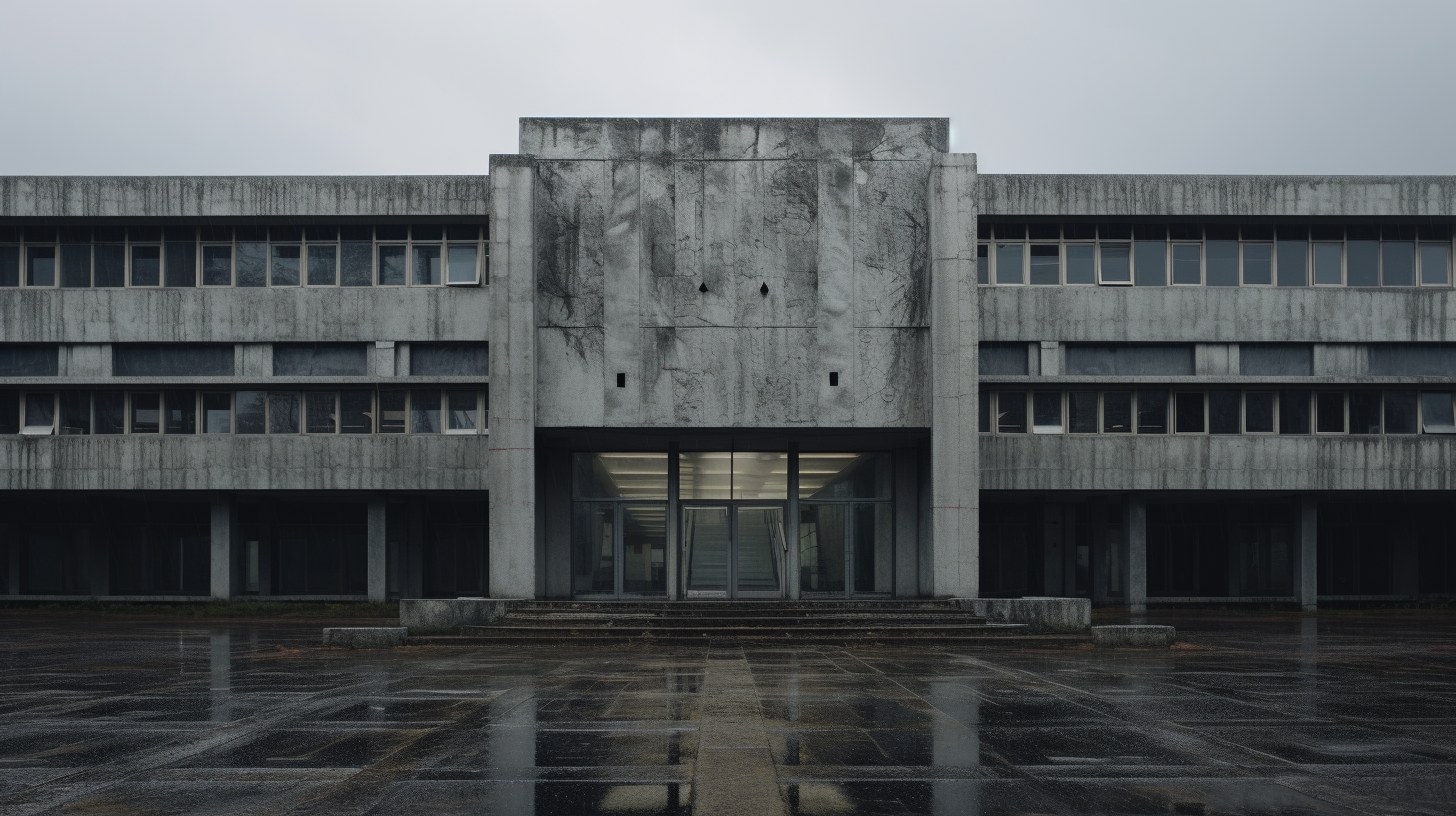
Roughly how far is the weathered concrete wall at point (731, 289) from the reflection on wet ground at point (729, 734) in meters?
9.99

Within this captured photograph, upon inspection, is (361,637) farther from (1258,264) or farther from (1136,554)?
Result: (1258,264)

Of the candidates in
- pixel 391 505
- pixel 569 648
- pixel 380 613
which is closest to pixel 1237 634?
pixel 569 648

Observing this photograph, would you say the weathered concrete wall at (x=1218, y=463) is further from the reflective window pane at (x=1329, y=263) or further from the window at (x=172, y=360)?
the window at (x=172, y=360)

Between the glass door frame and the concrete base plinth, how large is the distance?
10.3 m

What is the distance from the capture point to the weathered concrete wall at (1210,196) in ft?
110

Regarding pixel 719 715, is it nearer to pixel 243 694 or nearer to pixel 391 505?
pixel 243 694

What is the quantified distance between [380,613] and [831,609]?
47.4ft

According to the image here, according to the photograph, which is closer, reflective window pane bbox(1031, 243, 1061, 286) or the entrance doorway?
the entrance doorway

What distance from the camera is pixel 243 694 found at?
46.5 feet

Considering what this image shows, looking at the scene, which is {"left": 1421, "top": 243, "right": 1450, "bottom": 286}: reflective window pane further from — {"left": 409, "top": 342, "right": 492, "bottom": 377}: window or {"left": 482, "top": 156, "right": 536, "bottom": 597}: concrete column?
{"left": 409, "top": 342, "right": 492, "bottom": 377}: window

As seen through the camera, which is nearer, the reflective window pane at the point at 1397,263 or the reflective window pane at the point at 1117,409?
the reflective window pane at the point at 1117,409

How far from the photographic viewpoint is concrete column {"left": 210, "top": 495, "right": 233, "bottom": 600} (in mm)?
35219

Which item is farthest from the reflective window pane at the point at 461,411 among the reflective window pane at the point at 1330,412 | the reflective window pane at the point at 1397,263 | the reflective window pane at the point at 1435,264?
the reflective window pane at the point at 1435,264

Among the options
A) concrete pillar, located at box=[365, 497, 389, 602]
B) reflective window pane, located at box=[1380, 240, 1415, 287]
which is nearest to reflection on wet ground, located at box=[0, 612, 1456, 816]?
concrete pillar, located at box=[365, 497, 389, 602]
